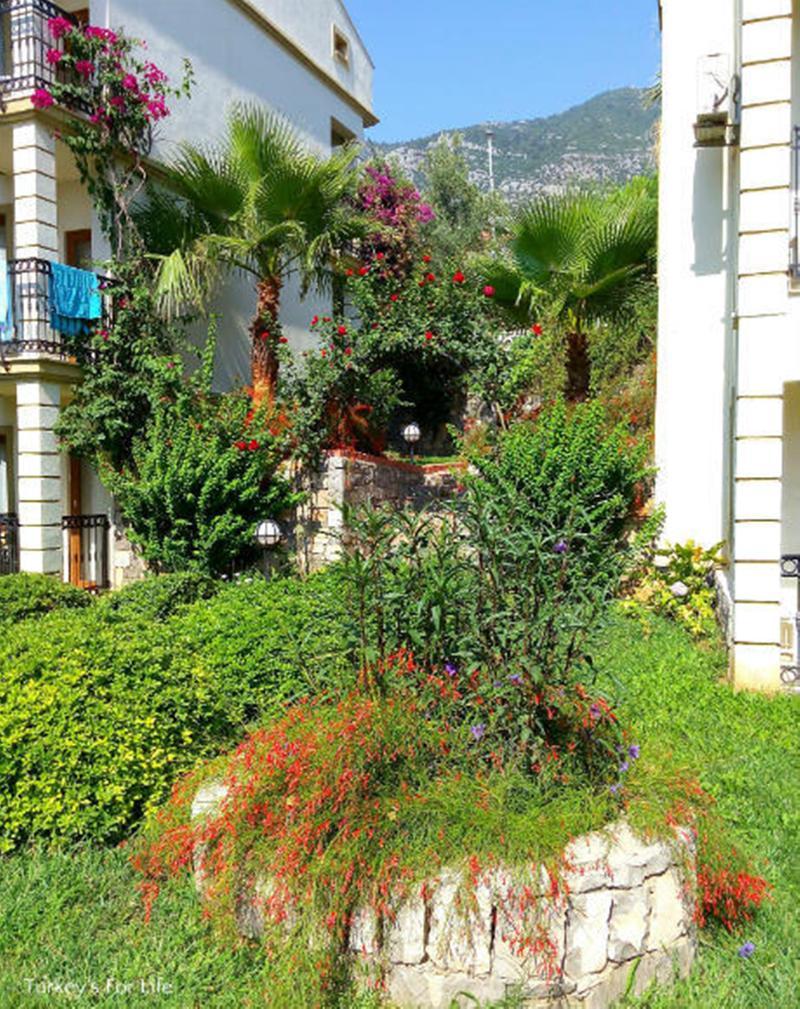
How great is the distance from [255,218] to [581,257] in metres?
4.38

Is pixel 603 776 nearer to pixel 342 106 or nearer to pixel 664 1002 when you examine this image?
pixel 664 1002

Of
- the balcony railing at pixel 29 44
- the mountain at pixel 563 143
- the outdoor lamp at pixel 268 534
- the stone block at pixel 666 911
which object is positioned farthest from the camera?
the mountain at pixel 563 143

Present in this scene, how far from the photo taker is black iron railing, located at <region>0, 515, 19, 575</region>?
10680mm

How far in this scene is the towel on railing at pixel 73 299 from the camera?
1002 cm

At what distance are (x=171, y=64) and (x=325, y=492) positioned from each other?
7196 mm

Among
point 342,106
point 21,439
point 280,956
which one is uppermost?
point 342,106

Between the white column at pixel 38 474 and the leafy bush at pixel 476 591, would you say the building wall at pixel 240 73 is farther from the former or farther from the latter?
the leafy bush at pixel 476 591

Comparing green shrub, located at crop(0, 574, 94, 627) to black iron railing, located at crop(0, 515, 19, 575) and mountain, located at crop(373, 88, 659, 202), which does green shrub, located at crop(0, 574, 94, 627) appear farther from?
mountain, located at crop(373, 88, 659, 202)

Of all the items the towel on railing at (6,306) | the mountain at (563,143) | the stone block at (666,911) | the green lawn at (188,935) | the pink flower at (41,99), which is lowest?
the green lawn at (188,935)

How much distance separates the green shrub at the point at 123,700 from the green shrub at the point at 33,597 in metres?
1.73

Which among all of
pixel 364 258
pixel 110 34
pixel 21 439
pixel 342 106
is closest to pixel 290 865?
pixel 21 439

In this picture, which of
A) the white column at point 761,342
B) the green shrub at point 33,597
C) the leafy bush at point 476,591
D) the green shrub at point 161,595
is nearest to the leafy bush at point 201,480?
the green shrub at point 161,595

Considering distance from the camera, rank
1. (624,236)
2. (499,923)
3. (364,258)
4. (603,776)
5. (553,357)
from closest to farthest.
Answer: (499,923) < (603,776) < (624,236) < (553,357) < (364,258)

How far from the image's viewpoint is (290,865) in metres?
2.91
